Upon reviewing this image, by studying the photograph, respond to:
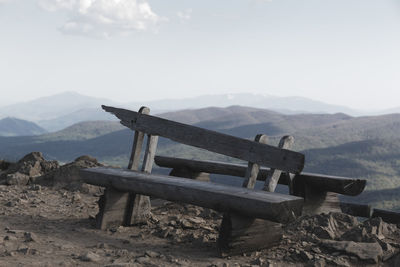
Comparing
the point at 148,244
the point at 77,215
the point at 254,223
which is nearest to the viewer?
the point at 254,223

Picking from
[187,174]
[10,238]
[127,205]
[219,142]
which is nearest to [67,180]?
[187,174]

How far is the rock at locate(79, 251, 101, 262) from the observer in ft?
12.0

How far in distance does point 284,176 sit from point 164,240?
1.98m

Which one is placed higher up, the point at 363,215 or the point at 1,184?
the point at 363,215

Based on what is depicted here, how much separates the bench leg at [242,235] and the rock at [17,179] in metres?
5.54

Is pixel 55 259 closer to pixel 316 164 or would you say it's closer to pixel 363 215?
pixel 363 215

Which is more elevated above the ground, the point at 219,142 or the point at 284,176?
the point at 219,142

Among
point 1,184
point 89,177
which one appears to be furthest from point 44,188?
point 89,177

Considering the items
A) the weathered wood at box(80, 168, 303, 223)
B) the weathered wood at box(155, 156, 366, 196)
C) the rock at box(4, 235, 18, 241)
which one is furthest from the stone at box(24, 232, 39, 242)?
the weathered wood at box(155, 156, 366, 196)

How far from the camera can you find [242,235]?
12.9 ft

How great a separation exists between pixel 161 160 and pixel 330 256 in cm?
422

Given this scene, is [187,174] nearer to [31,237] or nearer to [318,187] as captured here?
[318,187]

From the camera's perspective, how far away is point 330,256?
3.87 metres

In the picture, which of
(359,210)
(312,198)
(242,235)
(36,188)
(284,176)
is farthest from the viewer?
(36,188)
